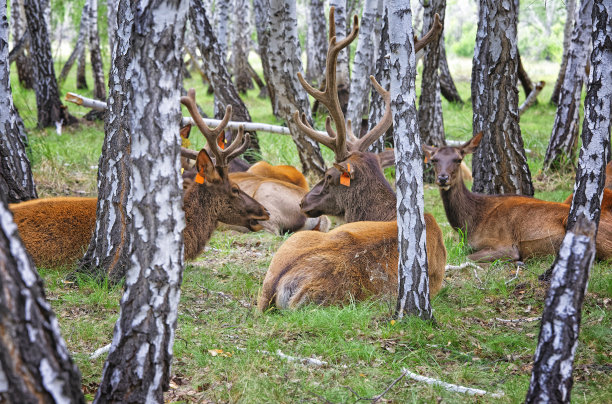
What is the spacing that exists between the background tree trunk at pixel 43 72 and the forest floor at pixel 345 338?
6.84 metres

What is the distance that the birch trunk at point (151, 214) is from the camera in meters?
2.84

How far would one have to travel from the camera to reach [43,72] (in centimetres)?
1230

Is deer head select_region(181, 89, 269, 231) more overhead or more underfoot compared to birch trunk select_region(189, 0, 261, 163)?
more underfoot

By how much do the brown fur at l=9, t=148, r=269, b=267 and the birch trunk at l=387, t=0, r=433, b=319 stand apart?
2.52 m

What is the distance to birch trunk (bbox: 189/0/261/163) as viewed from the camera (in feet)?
32.2

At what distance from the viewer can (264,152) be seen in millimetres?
11664

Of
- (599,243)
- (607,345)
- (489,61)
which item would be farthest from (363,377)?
(489,61)

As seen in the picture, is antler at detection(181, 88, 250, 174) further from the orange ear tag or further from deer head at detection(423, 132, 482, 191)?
deer head at detection(423, 132, 482, 191)

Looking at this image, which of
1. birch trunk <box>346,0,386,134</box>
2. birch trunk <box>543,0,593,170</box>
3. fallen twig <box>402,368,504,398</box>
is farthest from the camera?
birch trunk <box>543,0,593,170</box>

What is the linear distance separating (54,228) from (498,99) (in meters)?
5.05

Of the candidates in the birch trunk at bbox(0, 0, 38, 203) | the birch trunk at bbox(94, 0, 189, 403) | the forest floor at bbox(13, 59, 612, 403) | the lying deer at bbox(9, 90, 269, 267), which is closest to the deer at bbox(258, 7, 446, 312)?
the forest floor at bbox(13, 59, 612, 403)

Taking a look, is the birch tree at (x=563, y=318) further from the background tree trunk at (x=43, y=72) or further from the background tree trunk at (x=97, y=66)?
the background tree trunk at (x=97, y=66)

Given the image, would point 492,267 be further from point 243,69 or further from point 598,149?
point 243,69

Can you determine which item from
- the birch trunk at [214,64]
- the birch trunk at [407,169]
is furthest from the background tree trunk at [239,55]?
the birch trunk at [407,169]
